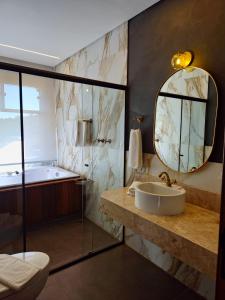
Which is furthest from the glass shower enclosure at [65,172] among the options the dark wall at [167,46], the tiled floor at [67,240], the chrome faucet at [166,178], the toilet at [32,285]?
the chrome faucet at [166,178]

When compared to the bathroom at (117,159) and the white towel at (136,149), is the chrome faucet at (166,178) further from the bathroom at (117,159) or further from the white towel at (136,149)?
the white towel at (136,149)

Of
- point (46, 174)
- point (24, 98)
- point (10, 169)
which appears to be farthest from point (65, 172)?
point (24, 98)

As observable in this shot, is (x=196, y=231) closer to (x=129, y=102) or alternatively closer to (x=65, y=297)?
(x=65, y=297)

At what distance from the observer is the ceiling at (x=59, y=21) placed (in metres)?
2.14

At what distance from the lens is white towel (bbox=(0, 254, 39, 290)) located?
4.19 feet

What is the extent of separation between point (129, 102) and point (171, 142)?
31.4 inches

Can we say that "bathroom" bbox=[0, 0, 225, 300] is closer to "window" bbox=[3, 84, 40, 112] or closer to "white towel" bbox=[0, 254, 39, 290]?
"window" bbox=[3, 84, 40, 112]

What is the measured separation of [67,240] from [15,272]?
1.49 meters

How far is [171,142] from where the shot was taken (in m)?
2.06

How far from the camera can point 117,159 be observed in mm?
2785

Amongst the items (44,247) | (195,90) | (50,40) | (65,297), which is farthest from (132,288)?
(50,40)

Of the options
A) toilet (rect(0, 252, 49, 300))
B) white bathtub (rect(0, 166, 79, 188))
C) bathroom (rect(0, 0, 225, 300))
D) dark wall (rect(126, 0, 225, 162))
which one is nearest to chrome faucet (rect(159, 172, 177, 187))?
bathroom (rect(0, 0, 225, 300))

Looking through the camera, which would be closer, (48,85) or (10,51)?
(10,51)

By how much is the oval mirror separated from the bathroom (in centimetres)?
1
